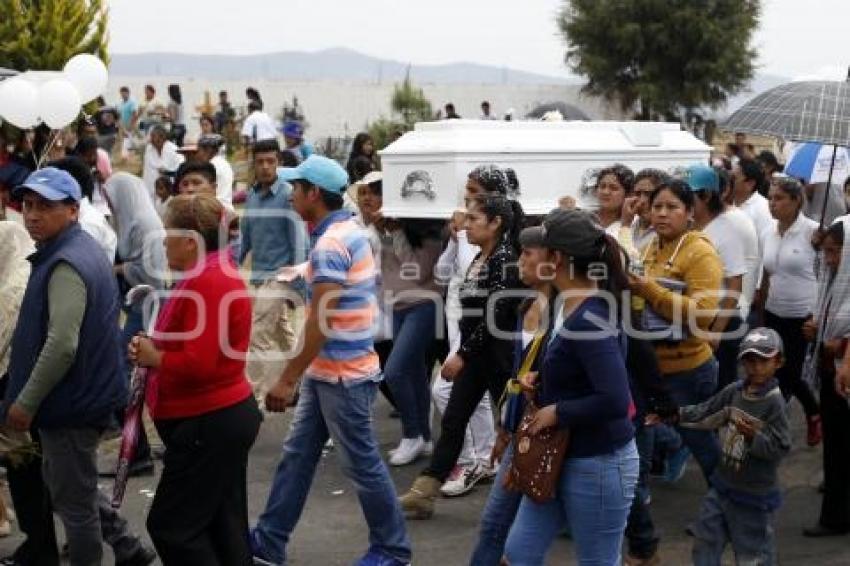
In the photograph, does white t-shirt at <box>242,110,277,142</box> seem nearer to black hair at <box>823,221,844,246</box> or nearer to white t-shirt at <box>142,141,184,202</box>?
white t-shirt at <box>142,141,184,202</box>

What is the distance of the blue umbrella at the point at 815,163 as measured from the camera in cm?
955

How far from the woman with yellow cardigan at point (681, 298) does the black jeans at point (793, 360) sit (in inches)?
64.6

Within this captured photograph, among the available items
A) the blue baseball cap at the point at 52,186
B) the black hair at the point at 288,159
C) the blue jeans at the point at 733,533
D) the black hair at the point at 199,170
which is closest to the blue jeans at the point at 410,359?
the black hair at the point at 199,170

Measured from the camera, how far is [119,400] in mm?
5418

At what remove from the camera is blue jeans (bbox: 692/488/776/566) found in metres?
5.52

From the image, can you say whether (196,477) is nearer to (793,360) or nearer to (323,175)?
(323,175)

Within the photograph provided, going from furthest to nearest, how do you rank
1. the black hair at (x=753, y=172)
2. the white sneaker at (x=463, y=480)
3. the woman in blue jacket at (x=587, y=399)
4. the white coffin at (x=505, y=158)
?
the black hair at (x=753, y=172) → the white coffin at (x=505, y=158) → the white sneaker at (x=463, y=480) → the woman in blue jacket at (x=587, y=399)

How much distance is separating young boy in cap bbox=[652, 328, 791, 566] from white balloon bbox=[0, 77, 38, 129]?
5524mm

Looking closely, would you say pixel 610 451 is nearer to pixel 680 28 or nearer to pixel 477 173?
pixel 477 173

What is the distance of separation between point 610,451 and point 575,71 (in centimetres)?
3488

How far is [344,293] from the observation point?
5.66 meters

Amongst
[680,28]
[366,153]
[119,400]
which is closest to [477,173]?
[119,400]

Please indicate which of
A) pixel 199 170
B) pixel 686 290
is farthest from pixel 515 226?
pixel 199 170

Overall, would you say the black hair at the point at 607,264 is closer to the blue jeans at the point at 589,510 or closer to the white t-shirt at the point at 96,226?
the blue jeans at the point at 589,510
